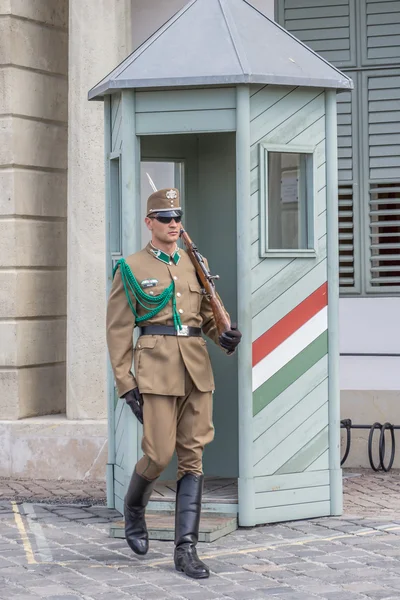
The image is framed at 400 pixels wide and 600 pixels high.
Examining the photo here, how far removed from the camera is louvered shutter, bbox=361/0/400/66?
9.46m

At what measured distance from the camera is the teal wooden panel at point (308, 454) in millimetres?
7176

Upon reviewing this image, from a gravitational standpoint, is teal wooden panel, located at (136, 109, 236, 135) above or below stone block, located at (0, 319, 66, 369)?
above

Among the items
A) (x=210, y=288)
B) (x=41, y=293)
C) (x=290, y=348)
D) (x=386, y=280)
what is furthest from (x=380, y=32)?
(x=210, y=288)

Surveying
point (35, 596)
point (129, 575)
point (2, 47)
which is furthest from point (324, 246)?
point (2, 47)

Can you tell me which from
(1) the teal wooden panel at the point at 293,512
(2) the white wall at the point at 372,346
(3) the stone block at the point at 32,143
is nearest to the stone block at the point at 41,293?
(3) the stone block at the point at 32,143

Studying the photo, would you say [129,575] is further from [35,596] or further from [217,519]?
[217,519]

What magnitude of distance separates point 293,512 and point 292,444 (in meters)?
0.39

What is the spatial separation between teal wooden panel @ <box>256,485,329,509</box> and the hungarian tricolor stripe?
19.1 inches

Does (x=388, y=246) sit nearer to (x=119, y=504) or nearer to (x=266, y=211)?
(x=266, y=211)

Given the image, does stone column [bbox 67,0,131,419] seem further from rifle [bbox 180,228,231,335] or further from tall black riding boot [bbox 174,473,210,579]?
tall black riding boot [bbox 174,473,210,579]

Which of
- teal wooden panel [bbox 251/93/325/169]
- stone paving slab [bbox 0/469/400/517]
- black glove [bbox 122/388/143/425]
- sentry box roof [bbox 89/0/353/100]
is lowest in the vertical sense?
stone paving slab [bbox 0/469/400/517]

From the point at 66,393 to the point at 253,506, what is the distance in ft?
9.75

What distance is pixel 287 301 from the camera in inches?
283

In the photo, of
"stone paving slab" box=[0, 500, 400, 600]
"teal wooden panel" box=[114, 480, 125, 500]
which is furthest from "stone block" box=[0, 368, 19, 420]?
"teal wooden panel" box=[114, 480, 125, 500]
